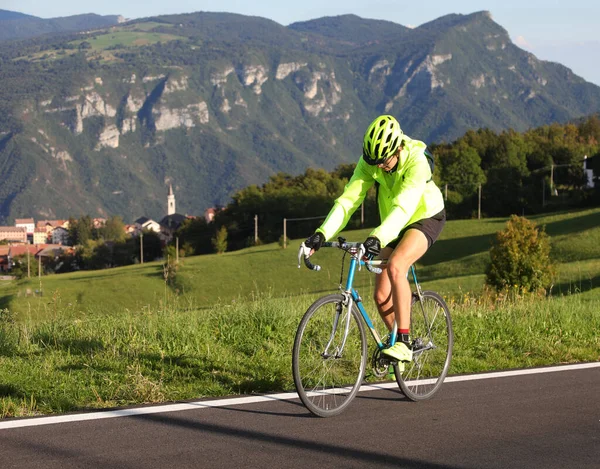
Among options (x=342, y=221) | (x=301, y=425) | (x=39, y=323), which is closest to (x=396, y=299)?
(x=342, y=221)

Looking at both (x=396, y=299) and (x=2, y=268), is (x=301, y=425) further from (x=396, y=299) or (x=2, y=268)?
(x=2, y=268)

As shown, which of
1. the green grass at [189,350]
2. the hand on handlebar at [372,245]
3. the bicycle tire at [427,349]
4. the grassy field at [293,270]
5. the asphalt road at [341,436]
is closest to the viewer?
the asphalt road at [341,436]

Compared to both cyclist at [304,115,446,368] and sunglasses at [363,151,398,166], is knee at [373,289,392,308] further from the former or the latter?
sunglasses at [363,151,398,166]

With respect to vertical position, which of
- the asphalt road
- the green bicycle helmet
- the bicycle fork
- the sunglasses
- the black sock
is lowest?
the asphalt road

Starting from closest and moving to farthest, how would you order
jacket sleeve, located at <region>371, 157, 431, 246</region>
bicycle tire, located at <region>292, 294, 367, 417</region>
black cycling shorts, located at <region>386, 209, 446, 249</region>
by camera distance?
bicycle tire, located at <region>292, 294, 367, 417</region>
jacket sleeve, located at <region>371, 157, 431, 246</region>
black cycling shorts, located at <region>386, 209, 446, 249</region>

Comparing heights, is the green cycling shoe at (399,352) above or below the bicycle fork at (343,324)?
below

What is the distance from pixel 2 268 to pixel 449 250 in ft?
336

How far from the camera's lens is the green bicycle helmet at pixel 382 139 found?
18.7 feet

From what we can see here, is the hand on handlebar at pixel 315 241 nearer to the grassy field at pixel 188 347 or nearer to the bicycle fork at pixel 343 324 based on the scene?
the bicycle fork at pixel 343 324

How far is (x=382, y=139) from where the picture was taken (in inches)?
225

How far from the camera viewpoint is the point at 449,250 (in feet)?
256

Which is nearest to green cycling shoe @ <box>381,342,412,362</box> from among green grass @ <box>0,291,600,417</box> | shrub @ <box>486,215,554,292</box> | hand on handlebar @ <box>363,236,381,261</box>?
hand on handlebar @ <box>363,236,381,261</box>

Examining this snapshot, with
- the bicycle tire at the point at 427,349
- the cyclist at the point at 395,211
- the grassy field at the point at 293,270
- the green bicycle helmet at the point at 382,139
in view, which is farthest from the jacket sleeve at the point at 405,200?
the grassy field at the point at 293,270

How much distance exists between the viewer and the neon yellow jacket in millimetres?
5773
